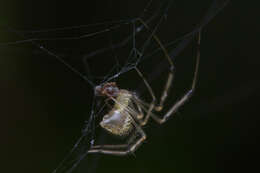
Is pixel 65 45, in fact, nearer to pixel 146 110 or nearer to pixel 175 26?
pixel 146 110

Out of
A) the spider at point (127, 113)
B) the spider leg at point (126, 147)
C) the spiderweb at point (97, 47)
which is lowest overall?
the spider leg at point (126, 147)

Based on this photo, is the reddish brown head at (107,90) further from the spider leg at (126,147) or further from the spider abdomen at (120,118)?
the spider leg at (126,147)

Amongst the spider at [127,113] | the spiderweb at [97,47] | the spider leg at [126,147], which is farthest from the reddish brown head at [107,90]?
the spider leg at [126,147]

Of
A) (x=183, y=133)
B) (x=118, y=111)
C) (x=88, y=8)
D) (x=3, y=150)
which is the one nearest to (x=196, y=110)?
(x=183, y=133)

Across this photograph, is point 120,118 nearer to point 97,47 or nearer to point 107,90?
point 107,90

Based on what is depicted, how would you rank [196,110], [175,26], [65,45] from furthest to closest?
[196,110] < [175,26] < [65,45]

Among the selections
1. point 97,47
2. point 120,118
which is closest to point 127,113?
point 120,118
